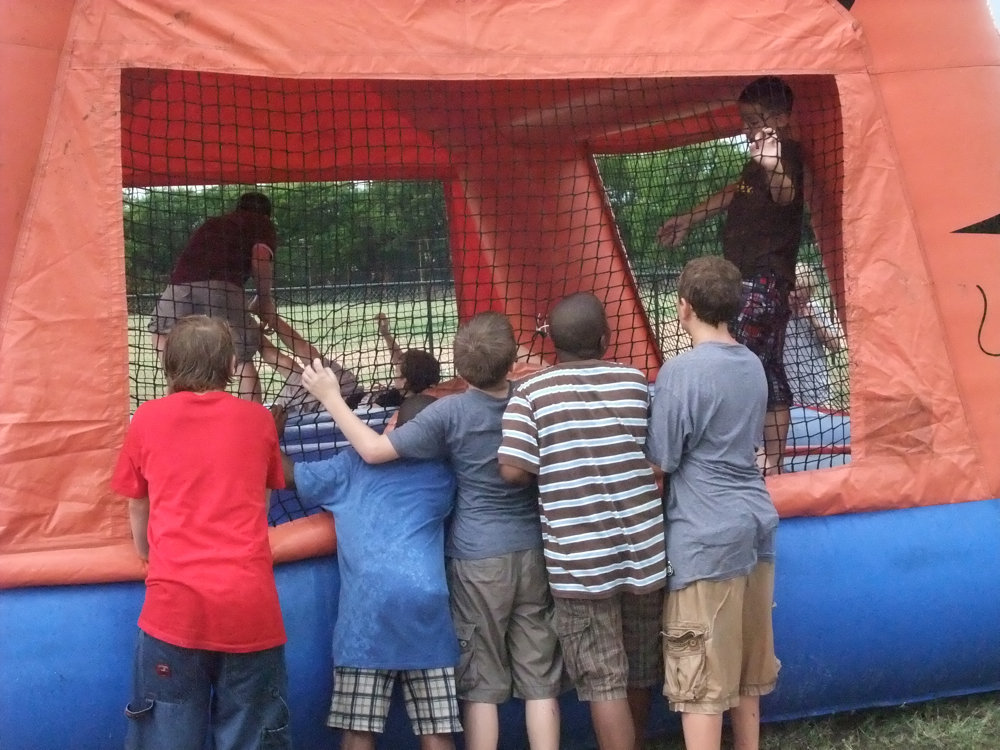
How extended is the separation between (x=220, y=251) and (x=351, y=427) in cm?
147

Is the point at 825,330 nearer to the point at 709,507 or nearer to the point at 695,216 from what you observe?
the point at 695,216

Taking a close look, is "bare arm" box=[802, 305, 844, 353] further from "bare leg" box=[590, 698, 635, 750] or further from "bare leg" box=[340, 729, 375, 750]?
"bare leg" box=[340, 729, 375, 750]

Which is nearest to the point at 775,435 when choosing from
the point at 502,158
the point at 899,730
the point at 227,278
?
the point at 899,730

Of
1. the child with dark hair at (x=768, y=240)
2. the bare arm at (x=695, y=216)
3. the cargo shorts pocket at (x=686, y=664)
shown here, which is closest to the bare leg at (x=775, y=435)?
the child with dark hair at (x=768, y=240)

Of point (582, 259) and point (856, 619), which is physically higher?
point (582, 259)

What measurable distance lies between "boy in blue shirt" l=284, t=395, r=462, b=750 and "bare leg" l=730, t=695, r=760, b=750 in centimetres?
63

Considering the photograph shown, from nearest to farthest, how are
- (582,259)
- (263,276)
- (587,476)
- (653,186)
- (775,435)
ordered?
1. (587,476)
2. (775,435)
3. (263,276)
4. (582,259)
5. (653,186)

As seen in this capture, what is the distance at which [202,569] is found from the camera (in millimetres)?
1890

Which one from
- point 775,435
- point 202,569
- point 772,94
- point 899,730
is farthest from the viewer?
point 775,435

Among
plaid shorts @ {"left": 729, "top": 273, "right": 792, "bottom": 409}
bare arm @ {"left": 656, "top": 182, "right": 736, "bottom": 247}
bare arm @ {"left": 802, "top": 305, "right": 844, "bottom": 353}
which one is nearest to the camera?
plaid shorts @ {"left": 729, "top": 273, "right": 792, "bottom": 409}

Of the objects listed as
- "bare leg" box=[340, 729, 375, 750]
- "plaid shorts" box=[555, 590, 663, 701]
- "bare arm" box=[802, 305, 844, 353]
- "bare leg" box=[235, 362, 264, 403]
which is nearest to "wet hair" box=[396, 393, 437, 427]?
"plaid shorts" box=[555, 590, 663, 701]

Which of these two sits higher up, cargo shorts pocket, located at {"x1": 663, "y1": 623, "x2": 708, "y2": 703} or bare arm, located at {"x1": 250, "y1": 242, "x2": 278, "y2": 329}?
bare arm, located at {"x1": 250, "y1": 242, "x2": 278, "y2": 329}

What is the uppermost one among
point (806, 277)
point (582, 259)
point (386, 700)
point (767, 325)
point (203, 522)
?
point (582, 259)

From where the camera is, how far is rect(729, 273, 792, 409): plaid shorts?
304 cm
